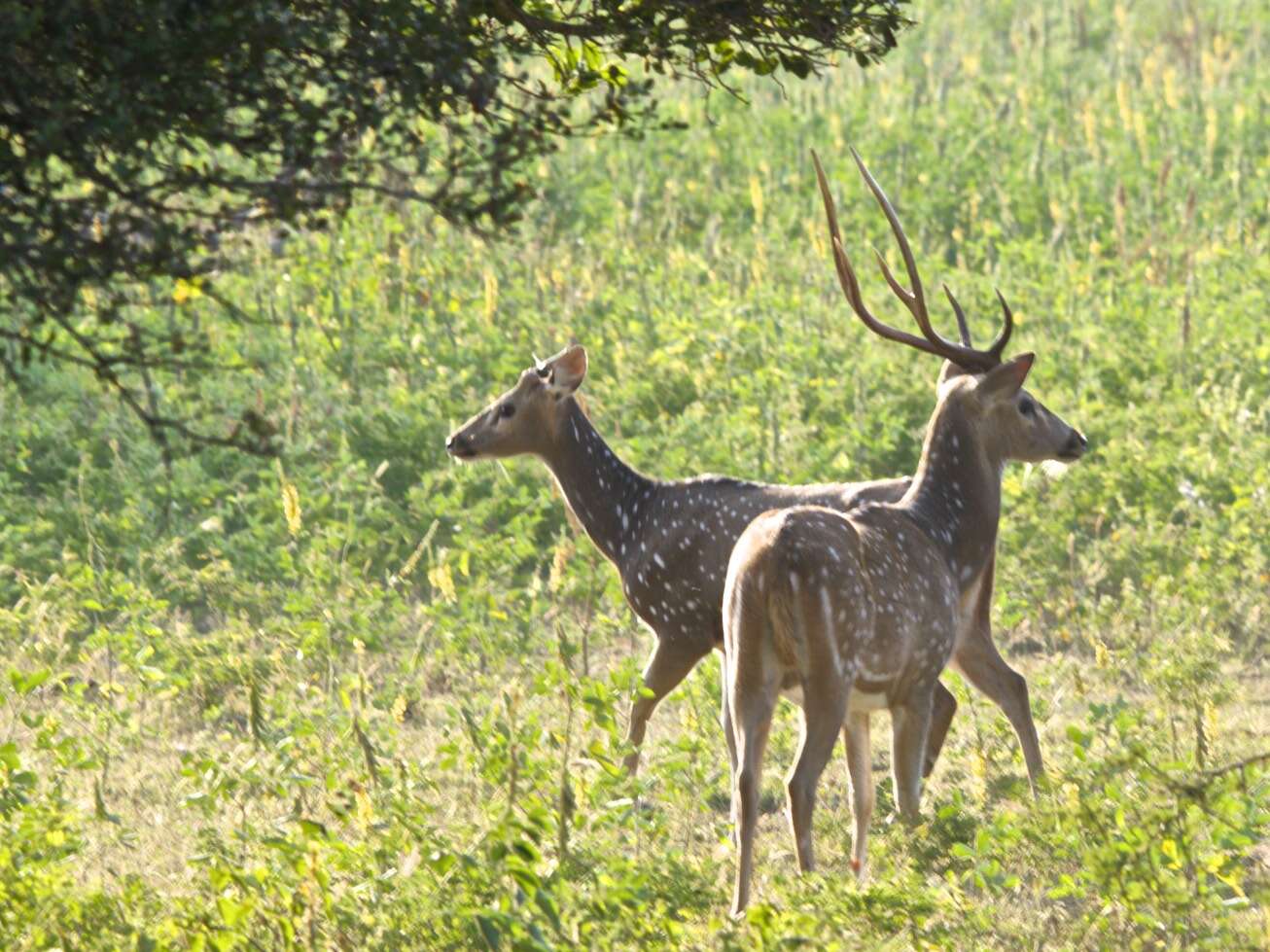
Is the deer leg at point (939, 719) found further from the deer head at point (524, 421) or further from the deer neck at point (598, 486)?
the deer head at point (524, 421)

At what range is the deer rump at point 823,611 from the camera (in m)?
8.08

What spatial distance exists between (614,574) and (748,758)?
414 centimetres

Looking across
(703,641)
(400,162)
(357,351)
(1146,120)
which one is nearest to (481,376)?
(357,351)

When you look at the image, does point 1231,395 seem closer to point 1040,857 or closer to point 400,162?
point 1040,857

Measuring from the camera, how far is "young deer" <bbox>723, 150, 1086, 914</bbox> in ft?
26.5

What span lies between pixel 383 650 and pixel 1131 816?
153 inches

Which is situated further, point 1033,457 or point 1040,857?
point 1033,457

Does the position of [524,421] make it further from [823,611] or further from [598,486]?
[823,611]

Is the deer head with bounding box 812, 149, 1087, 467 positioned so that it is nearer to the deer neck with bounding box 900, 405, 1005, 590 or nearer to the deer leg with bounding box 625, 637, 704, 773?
the deer neck with bounding box 900, 405, 1005, 590

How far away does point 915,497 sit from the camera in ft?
31.5

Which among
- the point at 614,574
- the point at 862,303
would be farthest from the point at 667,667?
the point at 614,574

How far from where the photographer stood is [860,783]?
879 centimetres

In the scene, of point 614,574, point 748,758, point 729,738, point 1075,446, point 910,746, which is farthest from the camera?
point 614,574

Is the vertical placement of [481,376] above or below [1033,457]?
below
